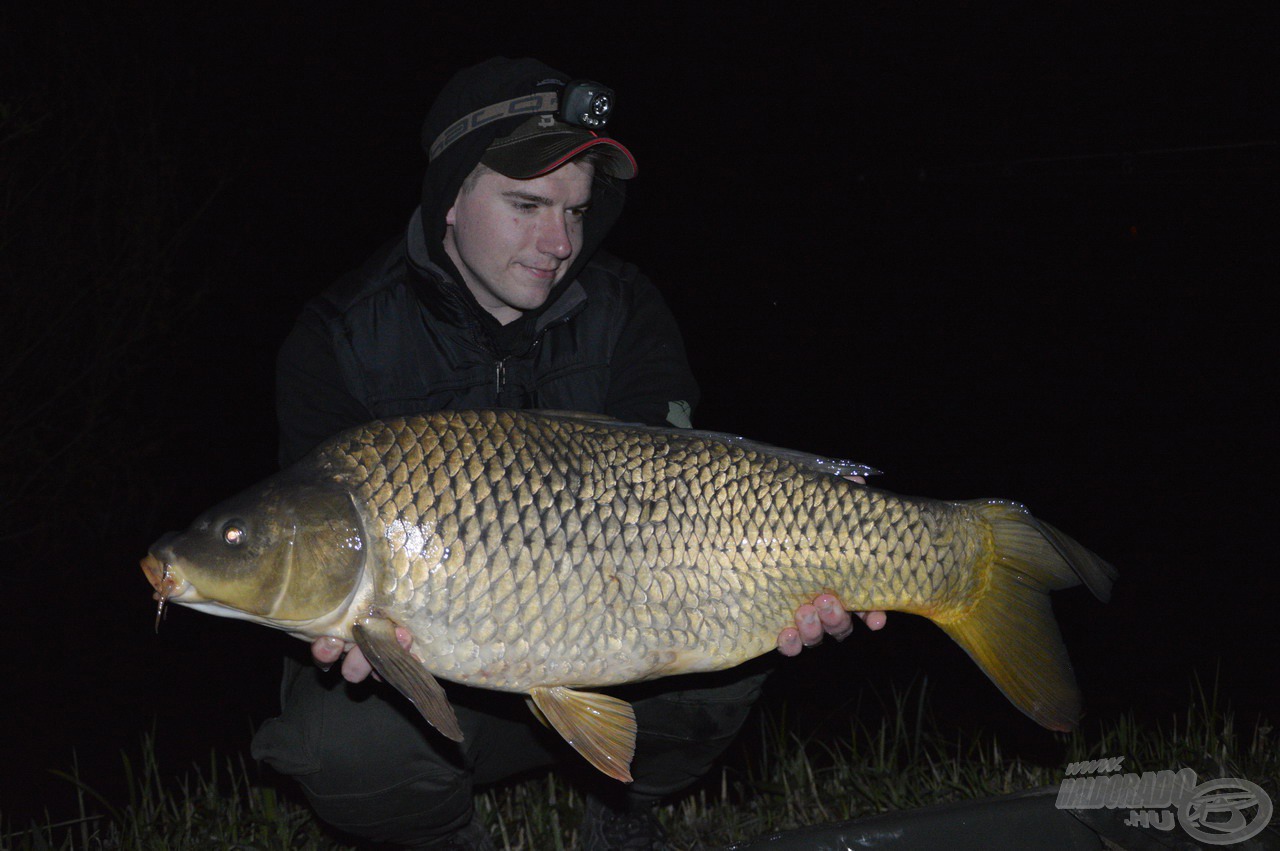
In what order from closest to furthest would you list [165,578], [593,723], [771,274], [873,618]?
[165,578] < [593,723] < [873,618] < [771,274]

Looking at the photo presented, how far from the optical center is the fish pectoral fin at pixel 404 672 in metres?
1.29

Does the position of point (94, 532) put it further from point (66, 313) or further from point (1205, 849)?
point (1205, 849)

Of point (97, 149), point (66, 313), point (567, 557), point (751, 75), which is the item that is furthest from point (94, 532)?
point (751, 75)

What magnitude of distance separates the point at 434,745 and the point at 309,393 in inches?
23.8

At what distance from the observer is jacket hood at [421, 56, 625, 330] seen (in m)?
1.78

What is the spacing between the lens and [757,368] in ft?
28.1

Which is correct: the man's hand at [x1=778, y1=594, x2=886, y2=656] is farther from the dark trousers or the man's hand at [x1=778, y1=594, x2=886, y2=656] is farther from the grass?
the grass

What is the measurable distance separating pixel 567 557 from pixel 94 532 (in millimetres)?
3908

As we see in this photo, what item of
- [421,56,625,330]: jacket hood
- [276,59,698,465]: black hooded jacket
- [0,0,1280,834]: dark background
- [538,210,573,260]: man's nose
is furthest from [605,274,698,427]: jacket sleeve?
[0,0,1280,834]: dark background

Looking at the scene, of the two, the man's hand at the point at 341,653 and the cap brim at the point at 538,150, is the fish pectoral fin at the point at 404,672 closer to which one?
the man's hand at the point at 341,653

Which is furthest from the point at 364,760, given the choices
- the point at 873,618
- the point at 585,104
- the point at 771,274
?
the point at 771,274

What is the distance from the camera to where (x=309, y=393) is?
5.88 ft

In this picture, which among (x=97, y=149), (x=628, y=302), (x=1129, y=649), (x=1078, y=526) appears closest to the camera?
(x=628, y=302)

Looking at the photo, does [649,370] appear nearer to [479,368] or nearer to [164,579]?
[479,368]
